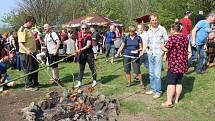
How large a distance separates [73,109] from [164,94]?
2639mm

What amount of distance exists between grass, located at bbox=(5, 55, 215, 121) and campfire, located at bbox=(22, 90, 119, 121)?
607mm

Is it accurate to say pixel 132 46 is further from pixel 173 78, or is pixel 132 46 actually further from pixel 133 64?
pixel 173 78

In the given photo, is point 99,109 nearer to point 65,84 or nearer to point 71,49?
point 65,84

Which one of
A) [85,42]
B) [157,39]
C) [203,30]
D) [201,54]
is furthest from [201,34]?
[85,42]

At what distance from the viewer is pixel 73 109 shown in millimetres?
7832

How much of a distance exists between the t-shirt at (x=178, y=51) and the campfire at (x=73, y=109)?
157 centimetres

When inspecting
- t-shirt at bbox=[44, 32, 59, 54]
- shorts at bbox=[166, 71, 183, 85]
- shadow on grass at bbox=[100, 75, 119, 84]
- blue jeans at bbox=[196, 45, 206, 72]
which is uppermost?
t-shirt at bbox=[44, 32, 59, 54]

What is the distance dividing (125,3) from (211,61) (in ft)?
147

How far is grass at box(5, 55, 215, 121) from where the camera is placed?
778 centimetres

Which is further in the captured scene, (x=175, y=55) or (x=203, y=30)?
(x=203, y=30)

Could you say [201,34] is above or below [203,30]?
below

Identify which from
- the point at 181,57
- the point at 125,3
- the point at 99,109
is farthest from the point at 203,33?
the point at 125,3

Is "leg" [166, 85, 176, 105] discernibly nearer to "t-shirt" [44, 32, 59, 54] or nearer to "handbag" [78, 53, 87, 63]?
"handbag" [78, 53, 87, 63]

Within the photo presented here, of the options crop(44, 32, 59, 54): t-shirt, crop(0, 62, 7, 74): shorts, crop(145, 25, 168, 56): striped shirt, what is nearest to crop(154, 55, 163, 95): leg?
crop(145, 25, 168, 56): striped shirt
